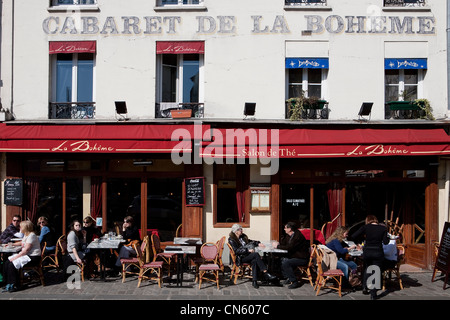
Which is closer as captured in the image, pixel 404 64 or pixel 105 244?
pixel 105 244

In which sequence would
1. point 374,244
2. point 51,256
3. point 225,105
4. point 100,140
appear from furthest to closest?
point 225,105, point 100,140, point 51,256, point 374,244

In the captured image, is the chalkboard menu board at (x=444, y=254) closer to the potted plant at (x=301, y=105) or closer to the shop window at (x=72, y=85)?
the potted plant at (x=301, y=105)

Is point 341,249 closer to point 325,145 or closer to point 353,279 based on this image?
point 353,279

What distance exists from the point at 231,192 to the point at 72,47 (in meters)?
5.45

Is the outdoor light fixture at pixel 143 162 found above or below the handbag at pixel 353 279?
above

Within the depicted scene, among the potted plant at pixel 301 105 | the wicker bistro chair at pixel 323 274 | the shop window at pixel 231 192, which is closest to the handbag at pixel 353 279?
the wicker bistro chair at pixel 323 274

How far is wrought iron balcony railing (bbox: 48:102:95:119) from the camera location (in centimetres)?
989

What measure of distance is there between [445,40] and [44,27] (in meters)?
10.2

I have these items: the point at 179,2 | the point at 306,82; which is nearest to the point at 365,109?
the point at 306,82

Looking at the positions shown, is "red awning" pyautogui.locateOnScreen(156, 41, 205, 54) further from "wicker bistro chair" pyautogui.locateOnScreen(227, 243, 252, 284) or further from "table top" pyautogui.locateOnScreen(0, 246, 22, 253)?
"table top" pyautogui.locateOnScreen(0, 246, 22, 253)

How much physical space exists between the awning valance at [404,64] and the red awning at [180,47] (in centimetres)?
470

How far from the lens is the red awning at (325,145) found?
29.9 feet

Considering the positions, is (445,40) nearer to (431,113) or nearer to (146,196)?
(431,113)

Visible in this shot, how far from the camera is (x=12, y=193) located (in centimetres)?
966
